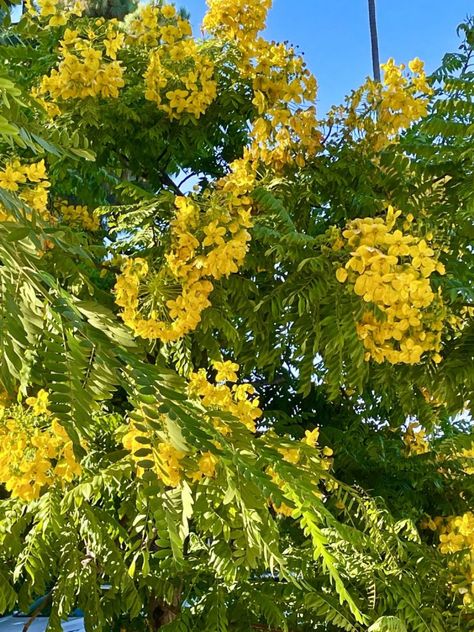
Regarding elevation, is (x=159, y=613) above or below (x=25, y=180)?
below

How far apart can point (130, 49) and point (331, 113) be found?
821 millimetres

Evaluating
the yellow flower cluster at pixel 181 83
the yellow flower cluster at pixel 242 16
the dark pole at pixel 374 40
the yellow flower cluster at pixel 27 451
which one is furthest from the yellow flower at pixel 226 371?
the dark pole at pixel 374 40

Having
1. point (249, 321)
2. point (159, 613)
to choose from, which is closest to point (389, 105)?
point (249, 321)

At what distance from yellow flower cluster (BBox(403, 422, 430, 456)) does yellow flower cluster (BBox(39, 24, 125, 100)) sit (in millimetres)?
1563

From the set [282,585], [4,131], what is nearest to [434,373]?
[282,585]

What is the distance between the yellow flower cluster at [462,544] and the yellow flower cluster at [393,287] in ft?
2.10

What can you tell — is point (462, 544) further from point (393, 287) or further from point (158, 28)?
point (158, 28)

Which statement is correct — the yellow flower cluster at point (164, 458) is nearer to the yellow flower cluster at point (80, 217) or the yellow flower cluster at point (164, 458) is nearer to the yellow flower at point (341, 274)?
the yellow flower at point (341, 274)

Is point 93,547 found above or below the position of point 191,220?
below

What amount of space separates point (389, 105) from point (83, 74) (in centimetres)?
92

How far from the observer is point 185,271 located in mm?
1608

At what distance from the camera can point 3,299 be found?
62cm

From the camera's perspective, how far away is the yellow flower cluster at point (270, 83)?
6.66 ft

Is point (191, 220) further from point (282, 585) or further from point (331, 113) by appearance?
point (282, 585)
